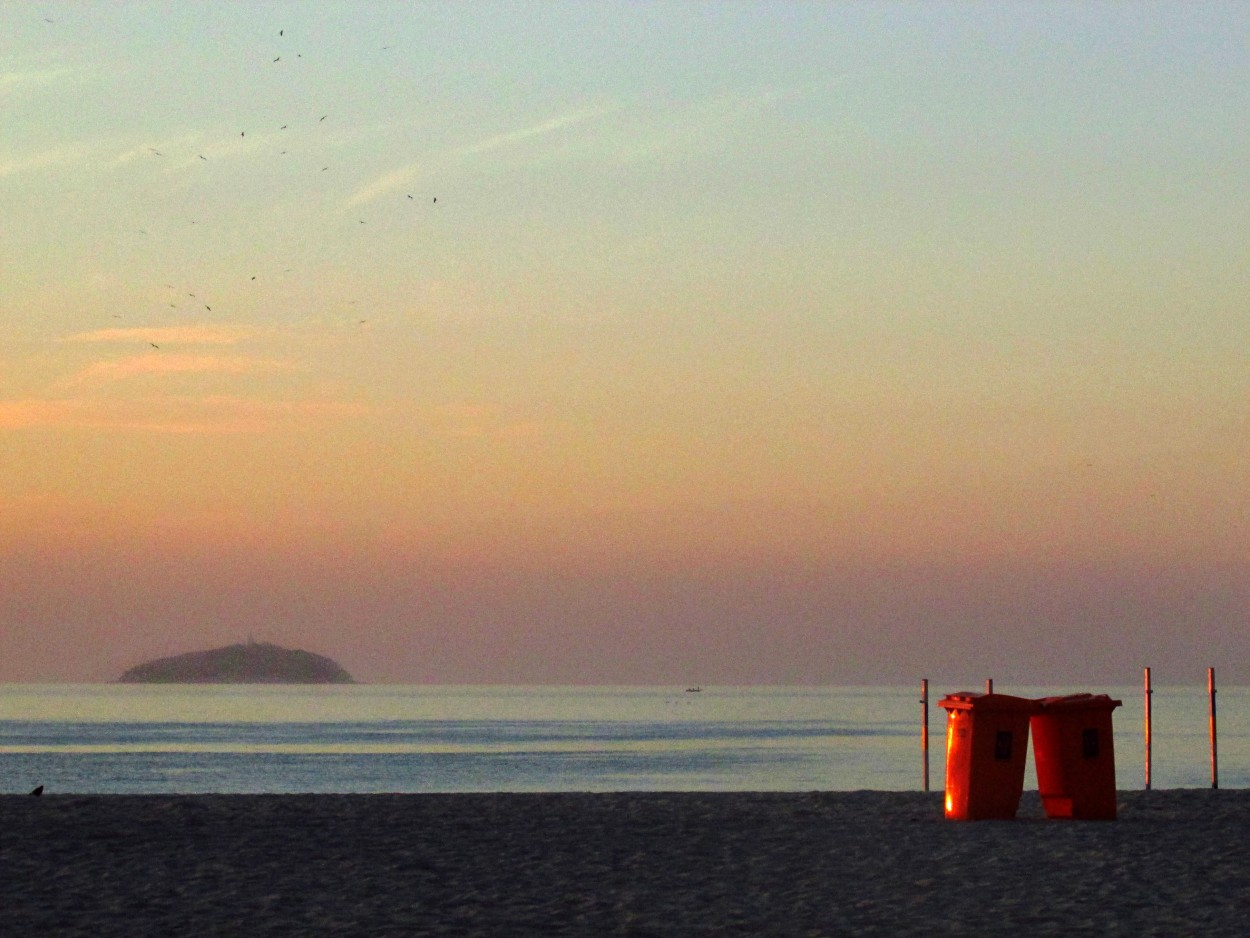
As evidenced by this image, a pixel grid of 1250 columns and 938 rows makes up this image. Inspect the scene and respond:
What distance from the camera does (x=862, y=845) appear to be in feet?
45.8

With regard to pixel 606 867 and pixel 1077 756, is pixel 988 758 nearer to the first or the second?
pixel 1077 756

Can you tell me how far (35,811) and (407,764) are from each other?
5293 cm

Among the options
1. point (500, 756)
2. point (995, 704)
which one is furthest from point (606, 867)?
point (500, 756)

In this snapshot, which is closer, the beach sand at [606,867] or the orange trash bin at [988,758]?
the beach sand at [606,867]

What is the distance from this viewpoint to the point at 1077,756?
639 inches

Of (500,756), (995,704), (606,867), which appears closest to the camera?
(606,867)

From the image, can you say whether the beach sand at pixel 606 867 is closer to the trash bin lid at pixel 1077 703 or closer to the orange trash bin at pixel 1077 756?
the orange trash bin at pixel 1077 756

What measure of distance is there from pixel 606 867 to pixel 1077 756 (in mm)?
5678

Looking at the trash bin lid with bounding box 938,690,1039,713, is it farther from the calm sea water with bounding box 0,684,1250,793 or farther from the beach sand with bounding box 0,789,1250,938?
the calm sea water with bounding box 0,684,1250,793

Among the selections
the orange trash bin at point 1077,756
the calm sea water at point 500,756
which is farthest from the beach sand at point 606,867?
the calm sea water at point 500,756

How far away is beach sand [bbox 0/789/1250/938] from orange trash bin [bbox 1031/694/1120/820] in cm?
39

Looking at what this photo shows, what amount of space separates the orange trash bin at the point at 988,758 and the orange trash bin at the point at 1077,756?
0.70ft

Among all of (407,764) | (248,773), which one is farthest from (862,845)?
(407,764)

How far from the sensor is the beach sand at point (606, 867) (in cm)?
1011
